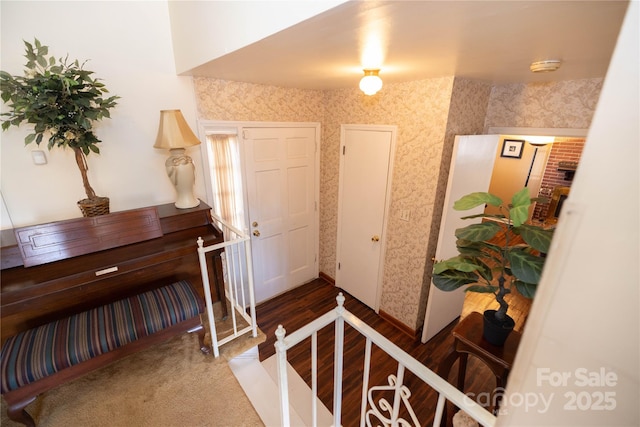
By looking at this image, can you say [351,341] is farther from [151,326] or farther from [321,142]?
[321,142]

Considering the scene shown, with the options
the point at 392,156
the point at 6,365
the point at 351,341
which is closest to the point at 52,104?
the point at 6,365

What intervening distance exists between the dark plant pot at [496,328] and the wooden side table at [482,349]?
0.03 m

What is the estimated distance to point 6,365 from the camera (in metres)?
1.29

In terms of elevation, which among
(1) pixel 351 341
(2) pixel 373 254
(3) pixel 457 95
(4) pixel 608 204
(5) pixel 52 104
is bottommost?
(1) pixel 351 341

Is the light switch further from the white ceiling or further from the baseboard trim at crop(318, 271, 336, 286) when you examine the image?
the baseboard trim at crop(318, 271, 336, 286)

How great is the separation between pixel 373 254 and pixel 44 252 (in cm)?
262

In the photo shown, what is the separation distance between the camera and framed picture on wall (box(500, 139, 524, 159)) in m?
5.05

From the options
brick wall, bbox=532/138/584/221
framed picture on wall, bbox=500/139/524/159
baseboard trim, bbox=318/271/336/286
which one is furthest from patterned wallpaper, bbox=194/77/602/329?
framed picture on wall, bbox=500/139/524/159

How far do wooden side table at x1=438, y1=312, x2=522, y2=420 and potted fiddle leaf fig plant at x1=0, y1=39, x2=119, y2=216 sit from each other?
2.44m

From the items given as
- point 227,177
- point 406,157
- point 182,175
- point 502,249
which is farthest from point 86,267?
point 406,157

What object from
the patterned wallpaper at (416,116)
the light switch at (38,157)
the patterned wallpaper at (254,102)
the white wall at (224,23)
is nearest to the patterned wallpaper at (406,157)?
the patterned wallpaper at (416,116)

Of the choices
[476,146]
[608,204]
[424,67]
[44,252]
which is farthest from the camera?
[476,146]

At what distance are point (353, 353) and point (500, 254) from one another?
1.81 metres

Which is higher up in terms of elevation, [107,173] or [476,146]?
[476,146]
